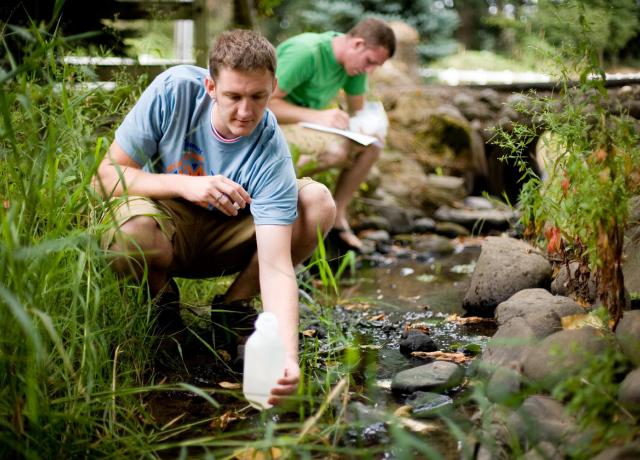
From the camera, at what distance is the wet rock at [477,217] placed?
252 inches

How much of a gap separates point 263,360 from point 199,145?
102cm

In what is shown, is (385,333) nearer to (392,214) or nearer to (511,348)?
(511,348)

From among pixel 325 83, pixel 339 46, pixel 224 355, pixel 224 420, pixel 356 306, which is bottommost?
pixel 356 306

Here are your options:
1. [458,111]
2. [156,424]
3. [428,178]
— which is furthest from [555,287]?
[458,111]

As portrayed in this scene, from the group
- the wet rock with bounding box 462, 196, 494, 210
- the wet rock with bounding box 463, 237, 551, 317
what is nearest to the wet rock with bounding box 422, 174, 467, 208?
the wet rock with bounding box 462, 196, 494, 210

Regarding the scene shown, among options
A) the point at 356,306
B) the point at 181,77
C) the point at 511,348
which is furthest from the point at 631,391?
the point at 356,306

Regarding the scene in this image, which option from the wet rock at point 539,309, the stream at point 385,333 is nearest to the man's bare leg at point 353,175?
the stream at point 385,333

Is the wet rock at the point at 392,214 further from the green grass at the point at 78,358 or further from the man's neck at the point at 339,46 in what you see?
the green grass at the point at 78,358

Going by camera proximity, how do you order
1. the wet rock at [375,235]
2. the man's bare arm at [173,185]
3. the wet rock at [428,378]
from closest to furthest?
the wet rock at [428,378] < the man's bare arm at [173,185] < the wet rock at [375,235]

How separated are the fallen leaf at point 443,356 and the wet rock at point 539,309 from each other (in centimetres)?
26

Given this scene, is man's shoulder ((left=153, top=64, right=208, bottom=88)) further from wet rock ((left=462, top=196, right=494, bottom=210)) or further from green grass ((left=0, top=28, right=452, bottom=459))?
wet rock ((left=462, top=196, right=494, bottom=210))

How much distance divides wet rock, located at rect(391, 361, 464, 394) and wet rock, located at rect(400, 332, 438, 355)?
15.5 inches

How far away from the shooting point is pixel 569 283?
9.85 ft

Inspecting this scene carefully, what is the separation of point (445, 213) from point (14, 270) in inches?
214
